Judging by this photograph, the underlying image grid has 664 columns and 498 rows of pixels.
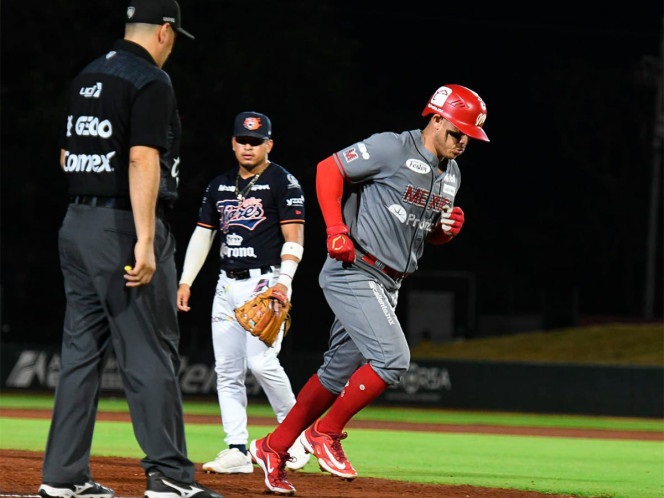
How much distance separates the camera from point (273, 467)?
6789mm

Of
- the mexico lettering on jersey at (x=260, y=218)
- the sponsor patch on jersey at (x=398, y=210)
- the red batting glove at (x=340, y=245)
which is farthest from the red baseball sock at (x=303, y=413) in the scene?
the mexico lettering on jersey at (x=260, y=218)

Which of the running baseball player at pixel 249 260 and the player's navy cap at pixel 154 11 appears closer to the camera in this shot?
the player's navy cap at pixel 154 11

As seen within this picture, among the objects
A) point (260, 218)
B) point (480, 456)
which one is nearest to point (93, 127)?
point (260, 218)

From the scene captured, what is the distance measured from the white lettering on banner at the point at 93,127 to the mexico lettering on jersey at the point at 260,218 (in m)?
2.73

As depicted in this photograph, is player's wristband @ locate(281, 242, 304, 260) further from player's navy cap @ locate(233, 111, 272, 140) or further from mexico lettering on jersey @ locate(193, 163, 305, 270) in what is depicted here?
player's navy cap @ locate(233, 111, 272, 140)

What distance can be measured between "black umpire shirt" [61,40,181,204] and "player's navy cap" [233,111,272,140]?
8.57ft

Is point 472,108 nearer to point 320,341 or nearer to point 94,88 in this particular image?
point 94,88

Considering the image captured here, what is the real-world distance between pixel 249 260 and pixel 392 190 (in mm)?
1617

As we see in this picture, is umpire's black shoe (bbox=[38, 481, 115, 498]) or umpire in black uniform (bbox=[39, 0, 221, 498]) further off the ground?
umpire in black uniform (bbox=[39, 0, 221, 498])

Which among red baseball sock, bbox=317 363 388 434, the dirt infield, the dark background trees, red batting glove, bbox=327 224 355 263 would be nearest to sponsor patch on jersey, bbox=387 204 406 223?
red batting glove, bbox=327 224 355 263

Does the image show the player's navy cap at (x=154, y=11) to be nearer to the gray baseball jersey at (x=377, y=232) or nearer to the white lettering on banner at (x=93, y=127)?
the white lettering on banner at (x=93, y=127)

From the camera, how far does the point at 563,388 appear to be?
20766 mm

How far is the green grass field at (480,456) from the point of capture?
8531 mm

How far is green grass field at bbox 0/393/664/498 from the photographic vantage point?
853 centimetres
